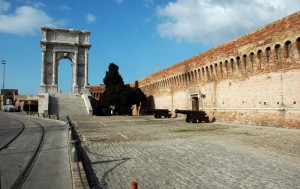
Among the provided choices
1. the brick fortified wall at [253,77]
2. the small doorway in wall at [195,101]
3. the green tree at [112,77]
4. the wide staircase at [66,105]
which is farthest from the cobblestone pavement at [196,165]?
the green tree at [112,77]

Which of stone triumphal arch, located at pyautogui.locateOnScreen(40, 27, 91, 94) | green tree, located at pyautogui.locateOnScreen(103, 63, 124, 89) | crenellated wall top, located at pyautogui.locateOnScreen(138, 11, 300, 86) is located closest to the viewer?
crenellated wall top, located at pyautogui.locateOnScreen(138, 11, 300, 86)

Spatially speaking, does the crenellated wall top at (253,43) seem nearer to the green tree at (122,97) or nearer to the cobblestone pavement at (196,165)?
the cobblestone pavement at (196,165)

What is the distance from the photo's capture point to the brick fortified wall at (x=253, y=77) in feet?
46.9

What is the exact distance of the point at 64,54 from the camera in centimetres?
4250

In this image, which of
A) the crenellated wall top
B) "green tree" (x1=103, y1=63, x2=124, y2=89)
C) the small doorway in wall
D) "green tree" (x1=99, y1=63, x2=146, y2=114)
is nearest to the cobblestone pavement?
the crenellated wall top

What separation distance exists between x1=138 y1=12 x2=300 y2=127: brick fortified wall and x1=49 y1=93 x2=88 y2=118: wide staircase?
43.7 ft

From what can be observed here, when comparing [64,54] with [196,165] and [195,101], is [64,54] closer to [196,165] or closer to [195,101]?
[195,101]

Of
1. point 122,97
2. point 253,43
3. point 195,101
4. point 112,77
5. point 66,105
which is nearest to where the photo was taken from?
point 253,43

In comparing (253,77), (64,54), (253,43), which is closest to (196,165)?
(253,77)

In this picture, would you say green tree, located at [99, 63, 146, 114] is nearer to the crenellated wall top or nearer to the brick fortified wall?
the brick fortified wall

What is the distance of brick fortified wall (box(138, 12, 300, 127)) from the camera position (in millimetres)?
14297

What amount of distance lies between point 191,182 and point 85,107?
3101 cm

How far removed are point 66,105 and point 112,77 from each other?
10.8 meters

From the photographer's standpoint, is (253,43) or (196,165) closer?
(196,165)
